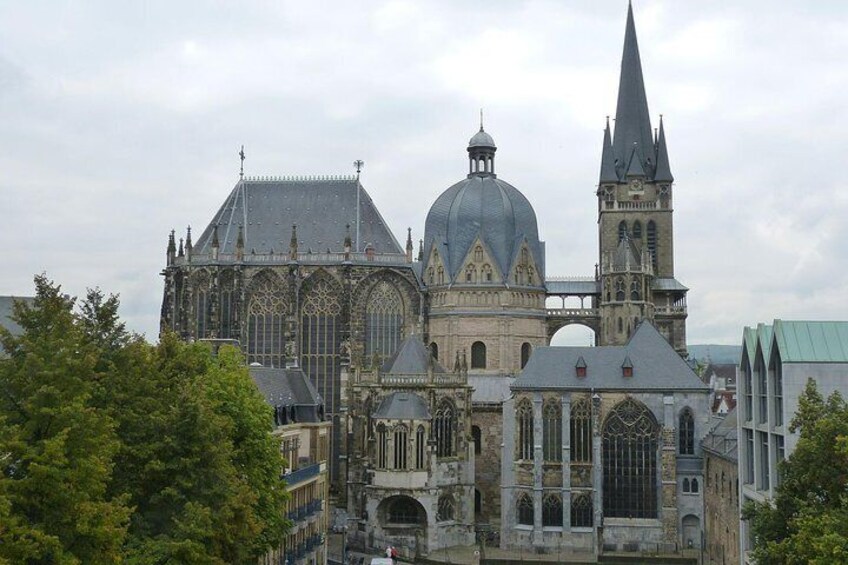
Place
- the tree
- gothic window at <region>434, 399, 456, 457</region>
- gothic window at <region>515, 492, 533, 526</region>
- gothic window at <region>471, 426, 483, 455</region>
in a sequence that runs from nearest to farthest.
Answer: the tree, gothic window at <region>515, 492, 533, 526</region>, gothic window at <region>434, 399, 456, 457</region>, gothic window at <region>471, 426, 483, 455</region>

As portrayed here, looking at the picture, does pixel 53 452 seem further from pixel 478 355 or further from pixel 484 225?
pixel 484 225

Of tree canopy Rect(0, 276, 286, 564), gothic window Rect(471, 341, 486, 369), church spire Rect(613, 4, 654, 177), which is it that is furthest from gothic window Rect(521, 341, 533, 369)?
tree canopy Rect(0, 276, 286, 564)

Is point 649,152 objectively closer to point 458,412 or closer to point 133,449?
point 458,412

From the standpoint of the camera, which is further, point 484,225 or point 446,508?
point 484,225

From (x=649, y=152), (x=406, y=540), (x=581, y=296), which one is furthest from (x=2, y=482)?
(x=649, y=152)

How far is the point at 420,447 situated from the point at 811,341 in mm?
32821

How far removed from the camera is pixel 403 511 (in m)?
68.3

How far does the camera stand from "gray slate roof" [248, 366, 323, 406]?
5725 cm

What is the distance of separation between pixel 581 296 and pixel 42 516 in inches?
2567

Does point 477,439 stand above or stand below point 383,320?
below

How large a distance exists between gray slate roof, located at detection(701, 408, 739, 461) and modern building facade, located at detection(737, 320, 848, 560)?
8976 mm

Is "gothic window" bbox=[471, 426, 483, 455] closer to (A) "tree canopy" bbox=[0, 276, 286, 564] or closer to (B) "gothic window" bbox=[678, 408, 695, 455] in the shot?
(B) "gothic window" bbox=[678, 408, 695, 455]

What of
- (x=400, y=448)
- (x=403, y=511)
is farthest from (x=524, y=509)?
(x=400, y=448)

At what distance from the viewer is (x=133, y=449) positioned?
2998 centimetres
